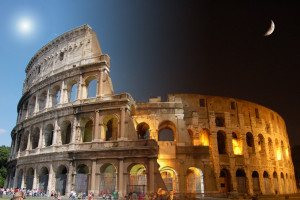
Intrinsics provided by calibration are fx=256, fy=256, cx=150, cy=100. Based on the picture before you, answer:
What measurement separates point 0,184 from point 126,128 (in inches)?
1169

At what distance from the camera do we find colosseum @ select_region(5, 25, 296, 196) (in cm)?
2197

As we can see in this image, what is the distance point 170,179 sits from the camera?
23.1 metres

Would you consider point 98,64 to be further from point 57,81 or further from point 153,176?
point 153,176

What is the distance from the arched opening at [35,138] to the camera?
91.9 feet

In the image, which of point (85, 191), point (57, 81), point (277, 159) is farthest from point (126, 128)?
point (277, 159)

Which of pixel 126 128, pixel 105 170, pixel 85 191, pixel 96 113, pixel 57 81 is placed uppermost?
pixel 57 81

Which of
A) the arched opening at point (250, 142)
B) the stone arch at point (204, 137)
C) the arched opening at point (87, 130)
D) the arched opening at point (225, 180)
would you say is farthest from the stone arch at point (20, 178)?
the arched opening at point (250, 142)

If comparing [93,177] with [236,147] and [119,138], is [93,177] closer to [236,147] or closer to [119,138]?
[119,138]

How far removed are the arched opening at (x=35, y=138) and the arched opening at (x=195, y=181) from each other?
17.1 meters

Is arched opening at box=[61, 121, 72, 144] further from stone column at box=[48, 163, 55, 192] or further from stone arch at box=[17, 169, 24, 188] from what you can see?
stone arch at box=[17, 169, 24, 188]

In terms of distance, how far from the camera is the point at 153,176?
20359 millimetres

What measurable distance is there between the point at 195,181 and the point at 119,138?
9.02 metres

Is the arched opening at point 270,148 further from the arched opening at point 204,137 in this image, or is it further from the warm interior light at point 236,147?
the arched opening at point 204,137

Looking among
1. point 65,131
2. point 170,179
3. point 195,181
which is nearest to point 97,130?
point 65,131
